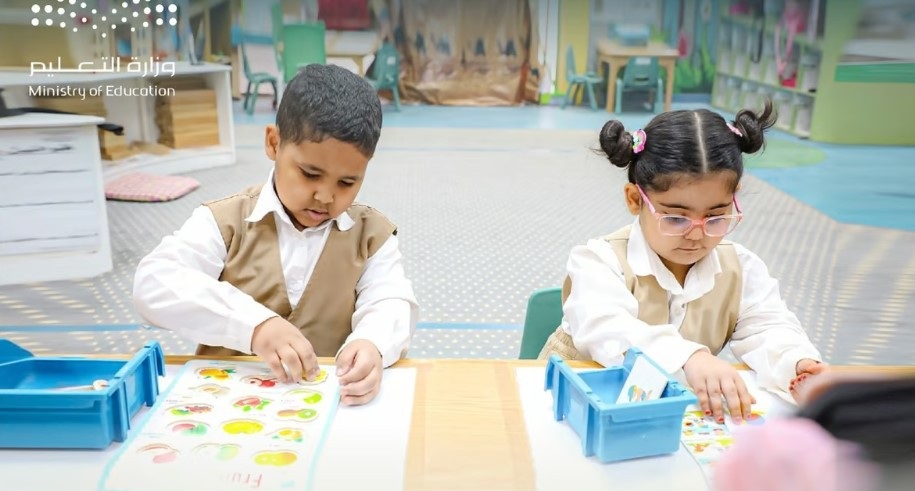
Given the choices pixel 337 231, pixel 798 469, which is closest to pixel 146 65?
pixel 337 231

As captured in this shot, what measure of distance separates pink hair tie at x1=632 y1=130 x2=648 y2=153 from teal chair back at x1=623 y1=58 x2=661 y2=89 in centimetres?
635

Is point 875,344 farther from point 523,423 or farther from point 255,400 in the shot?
point 255,400

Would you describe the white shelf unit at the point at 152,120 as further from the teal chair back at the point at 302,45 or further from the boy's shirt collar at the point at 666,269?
the boy's shirt collar at the point at 666,269

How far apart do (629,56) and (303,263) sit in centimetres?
660

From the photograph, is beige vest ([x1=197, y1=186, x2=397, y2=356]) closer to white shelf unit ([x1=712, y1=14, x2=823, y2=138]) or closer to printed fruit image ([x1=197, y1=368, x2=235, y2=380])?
printed fruit image ([x1=197, y1=368, x2=235, y2=380])

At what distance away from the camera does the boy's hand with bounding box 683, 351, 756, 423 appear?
0.79 metres

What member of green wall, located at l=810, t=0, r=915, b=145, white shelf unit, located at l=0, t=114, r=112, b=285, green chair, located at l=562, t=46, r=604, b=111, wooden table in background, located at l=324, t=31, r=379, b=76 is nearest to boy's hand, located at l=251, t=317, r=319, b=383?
white shelf unit, located at l=0, t=114, r=112, b=285

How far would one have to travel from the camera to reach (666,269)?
1068 millimetres

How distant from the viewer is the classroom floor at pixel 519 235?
7.05 ft

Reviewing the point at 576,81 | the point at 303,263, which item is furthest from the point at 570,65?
the point at 303,263

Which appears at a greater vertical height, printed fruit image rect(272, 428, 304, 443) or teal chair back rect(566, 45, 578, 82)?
teal chair back rect(566, 45, 578, 82)

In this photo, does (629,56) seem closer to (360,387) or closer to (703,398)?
(703,398)

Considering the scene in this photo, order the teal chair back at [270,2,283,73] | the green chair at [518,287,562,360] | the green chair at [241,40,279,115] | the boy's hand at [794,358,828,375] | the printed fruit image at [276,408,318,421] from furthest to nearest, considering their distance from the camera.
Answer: the teal chair back at [270,2,283,73]
the green chair at [241,40,279,115]
the green chair at [518,287,562,360]
the boy's hand at [794,358,828,375]
the printed fruit image at [276,408,318,421]

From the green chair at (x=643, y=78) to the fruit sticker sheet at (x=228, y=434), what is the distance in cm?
671
